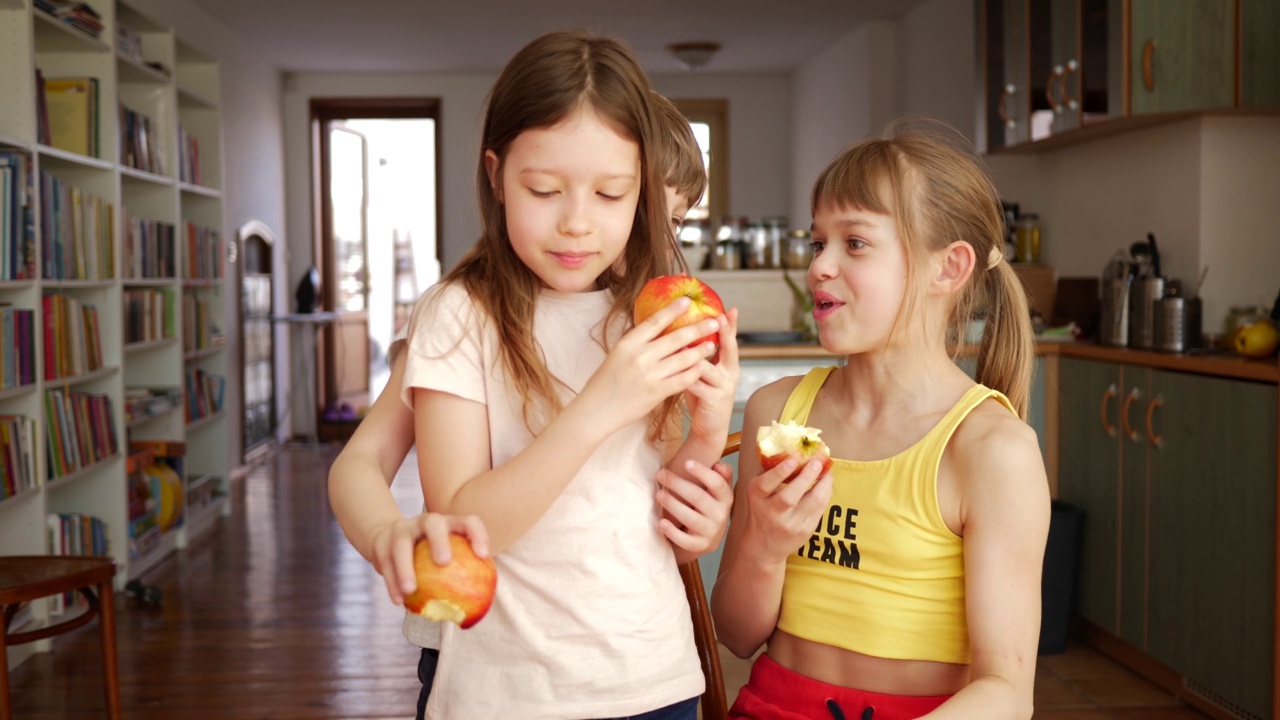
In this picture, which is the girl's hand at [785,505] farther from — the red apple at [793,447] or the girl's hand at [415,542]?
the girl's hand at [415,542]

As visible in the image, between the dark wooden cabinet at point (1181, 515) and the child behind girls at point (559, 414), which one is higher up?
the child behind girls at point (559, 414)

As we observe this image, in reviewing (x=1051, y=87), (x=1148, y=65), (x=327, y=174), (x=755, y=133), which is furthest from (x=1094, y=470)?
(x=327, y=174)

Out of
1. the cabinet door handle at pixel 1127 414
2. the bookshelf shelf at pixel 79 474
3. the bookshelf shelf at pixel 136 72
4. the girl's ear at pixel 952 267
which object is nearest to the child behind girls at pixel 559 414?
the girl's ear at pixel 952 267

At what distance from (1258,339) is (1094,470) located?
70cm

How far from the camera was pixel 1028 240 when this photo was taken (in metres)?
4.80

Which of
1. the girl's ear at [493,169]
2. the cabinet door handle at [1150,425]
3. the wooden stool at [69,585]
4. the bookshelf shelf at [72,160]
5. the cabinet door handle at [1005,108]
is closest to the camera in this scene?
the girl's ear at [493,169]

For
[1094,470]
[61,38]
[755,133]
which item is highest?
[755,133]

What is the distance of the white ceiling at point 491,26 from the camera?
6668 mm

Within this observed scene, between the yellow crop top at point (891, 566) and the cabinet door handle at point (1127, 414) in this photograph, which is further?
the cabinet door handle at point (1127, 414)

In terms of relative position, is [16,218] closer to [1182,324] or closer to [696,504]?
[696,504]

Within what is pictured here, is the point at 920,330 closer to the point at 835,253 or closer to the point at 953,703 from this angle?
the point at 835,253

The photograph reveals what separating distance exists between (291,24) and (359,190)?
7.50ft

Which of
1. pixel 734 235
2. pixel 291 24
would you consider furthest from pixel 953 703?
pixel 291 24

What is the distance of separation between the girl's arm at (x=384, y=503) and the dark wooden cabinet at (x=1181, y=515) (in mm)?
2282
